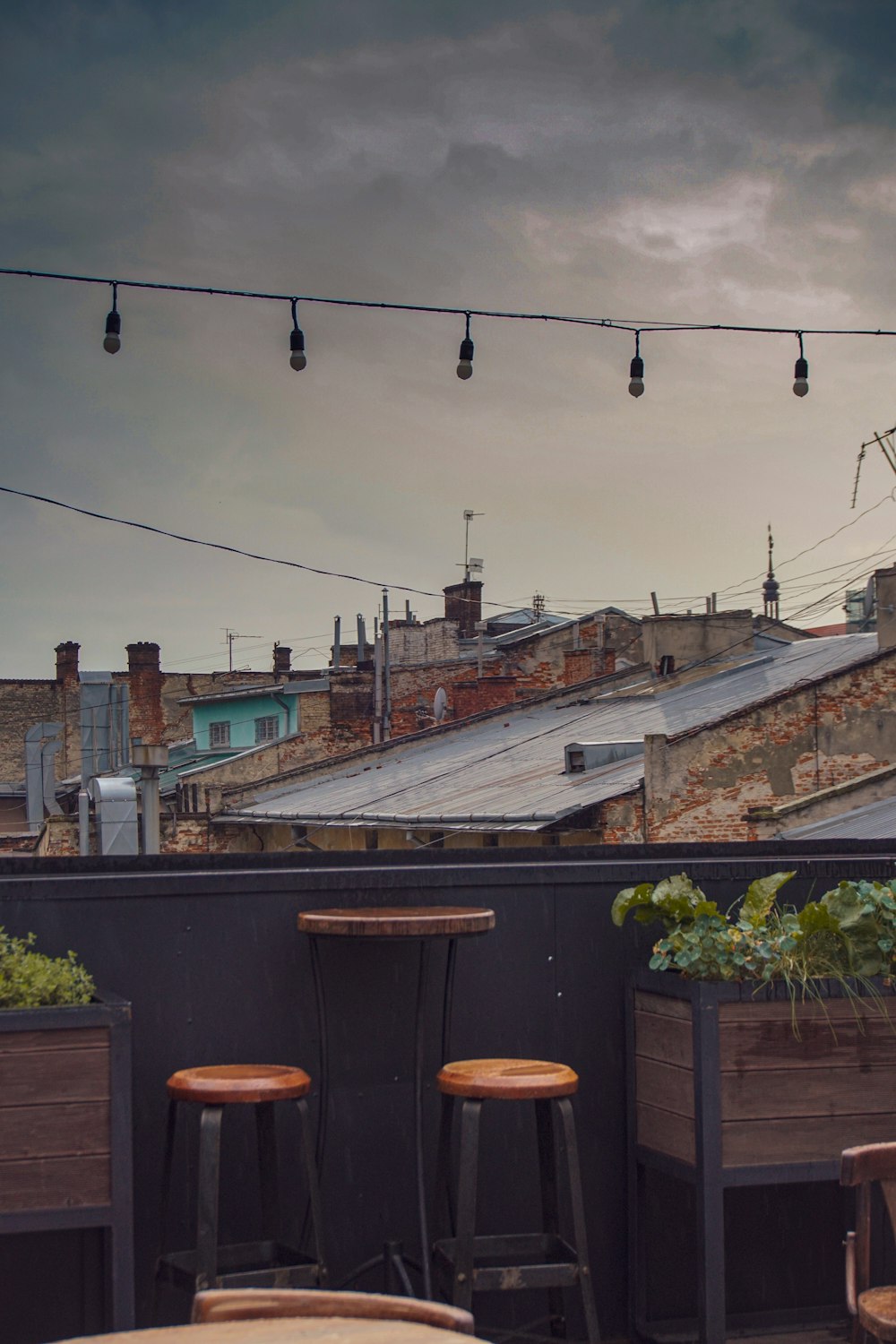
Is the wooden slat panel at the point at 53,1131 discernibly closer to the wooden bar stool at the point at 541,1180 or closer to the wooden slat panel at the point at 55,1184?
the wooden slat panel at the point at 55,1184

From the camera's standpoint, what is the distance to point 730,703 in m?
18.0

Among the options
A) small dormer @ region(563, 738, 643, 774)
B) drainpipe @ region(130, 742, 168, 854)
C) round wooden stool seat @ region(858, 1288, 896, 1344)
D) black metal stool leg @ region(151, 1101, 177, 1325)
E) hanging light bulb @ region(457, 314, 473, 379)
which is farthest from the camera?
small dormer @ region(563, 738, 643, 774)

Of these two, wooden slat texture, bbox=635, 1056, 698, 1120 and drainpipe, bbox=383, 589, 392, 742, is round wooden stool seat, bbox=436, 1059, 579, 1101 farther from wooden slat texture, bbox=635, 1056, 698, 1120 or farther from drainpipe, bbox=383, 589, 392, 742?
drainpipe, bbox=383, 589, 392, 742

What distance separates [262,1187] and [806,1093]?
51.5 inches

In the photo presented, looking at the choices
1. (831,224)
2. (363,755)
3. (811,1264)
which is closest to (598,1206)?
(811,1264)

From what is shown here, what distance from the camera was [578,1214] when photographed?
3.21m

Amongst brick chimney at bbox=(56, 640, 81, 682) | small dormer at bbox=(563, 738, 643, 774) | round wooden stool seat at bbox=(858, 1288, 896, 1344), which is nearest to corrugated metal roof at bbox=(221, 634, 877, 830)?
small dormer at bbox=(563, 738, 643, 774)

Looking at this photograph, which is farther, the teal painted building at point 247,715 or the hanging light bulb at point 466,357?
the teal painted building at point 247,715

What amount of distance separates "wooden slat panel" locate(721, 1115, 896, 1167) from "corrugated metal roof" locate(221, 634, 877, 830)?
10040 millimetres

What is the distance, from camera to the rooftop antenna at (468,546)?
3959 cm

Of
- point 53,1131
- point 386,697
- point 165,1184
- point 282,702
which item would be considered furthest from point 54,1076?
point 282,702

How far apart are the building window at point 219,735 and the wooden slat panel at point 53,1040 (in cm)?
3525

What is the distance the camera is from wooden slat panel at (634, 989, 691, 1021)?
3375mm

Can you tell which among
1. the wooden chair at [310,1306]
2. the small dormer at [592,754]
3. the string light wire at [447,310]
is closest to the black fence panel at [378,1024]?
the wooden chair at [310,1306]
